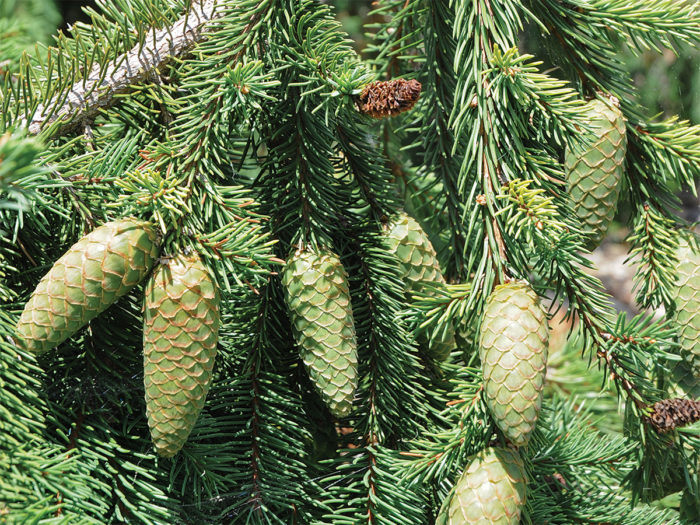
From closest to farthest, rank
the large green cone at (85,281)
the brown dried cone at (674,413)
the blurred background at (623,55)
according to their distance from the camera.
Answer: the large green cone at (85,281) < the brown dried cone at (674,413) < the blurred background at (623,55)

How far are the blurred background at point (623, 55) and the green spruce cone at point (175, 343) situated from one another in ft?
0.88

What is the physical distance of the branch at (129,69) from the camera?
0.76 meters

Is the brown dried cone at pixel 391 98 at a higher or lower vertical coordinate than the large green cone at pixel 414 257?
higher

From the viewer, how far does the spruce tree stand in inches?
23.5

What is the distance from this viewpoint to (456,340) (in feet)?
2.88

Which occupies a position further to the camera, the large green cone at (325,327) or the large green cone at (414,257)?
the large green cone at (414,257)

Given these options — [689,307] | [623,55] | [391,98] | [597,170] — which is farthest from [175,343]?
[623,55]

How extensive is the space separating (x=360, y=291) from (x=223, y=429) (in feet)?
0.84

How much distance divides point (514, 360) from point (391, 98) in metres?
0.28

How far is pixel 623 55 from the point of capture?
1191mm

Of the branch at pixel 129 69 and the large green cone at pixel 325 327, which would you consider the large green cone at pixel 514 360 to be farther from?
the branch at pixel 129 69

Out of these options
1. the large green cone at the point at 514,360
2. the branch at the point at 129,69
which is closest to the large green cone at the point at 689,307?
the large green cone at the point at 514,360

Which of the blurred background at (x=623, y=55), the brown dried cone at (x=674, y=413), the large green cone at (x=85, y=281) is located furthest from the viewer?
the blurred background at (x=623, y=55)

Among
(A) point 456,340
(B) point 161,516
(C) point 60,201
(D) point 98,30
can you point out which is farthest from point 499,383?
(D) point 98,30
